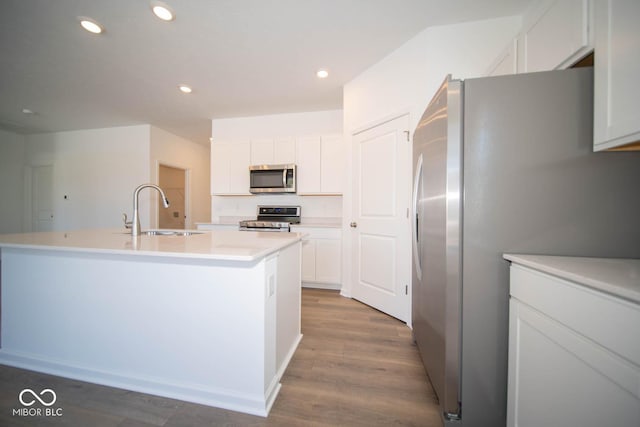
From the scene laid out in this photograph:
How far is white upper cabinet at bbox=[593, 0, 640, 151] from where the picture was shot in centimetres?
76

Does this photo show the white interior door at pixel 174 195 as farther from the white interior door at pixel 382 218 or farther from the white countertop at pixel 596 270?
the white countertop at pixel 596 270

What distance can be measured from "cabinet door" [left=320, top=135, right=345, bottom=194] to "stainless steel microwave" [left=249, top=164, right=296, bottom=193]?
1.52ft

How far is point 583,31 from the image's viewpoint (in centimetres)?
106

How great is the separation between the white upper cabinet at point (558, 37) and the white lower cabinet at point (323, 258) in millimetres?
2376

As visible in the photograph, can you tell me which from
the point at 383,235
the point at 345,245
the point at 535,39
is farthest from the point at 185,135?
the point at 535,39

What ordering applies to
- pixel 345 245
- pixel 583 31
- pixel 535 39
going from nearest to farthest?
pixel 583 31 < pixel 535 39 < pixel 345 245

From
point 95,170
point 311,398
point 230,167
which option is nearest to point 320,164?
point 230,167

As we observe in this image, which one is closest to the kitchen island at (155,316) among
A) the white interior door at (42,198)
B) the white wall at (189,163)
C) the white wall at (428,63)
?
the white wall at (428,63)

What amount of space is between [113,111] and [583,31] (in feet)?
17.4

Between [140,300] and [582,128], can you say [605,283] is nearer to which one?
[582,128]

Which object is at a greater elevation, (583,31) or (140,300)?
(583,31)

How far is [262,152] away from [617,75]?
3582 mm

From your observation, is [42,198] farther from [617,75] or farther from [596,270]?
[617,75]

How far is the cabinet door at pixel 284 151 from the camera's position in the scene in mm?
3594
